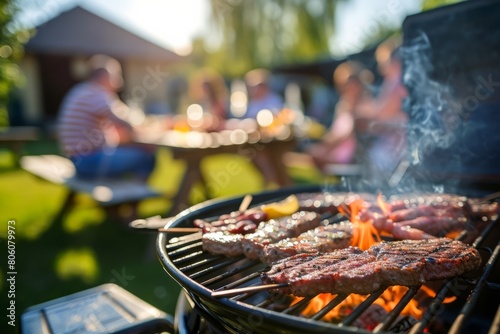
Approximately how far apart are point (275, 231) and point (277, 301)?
1.60 feet

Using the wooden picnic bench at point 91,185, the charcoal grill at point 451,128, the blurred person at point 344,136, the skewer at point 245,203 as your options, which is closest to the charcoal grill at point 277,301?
the charcoal grill at point 451,128

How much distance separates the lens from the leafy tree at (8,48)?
5.35 meters

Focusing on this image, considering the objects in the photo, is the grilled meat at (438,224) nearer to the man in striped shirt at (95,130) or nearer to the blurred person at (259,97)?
the man in striped shirt at (95,130)

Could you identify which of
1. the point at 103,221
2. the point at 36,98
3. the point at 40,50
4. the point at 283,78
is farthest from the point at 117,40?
the point at 103,221

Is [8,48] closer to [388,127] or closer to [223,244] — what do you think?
[223,244]

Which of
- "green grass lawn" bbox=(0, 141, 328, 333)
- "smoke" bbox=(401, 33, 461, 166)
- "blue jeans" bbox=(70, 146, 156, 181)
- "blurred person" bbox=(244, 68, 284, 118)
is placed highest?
"blurred person" bbox=(244, 68, 284, 118)

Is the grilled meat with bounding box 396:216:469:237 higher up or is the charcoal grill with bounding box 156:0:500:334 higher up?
the charcoal grill with bounding box 156:0:500:334

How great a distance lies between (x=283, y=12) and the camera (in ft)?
76.9

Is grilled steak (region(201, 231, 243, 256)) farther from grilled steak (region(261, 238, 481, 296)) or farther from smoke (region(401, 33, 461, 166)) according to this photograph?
smoke (region(401, 33, 461, 166))

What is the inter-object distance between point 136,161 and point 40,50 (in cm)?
1490

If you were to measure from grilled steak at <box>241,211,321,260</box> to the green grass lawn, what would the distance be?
6.82 feet

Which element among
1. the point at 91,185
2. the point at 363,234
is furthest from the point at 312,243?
the point at 91,185

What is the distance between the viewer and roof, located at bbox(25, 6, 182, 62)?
1836cm

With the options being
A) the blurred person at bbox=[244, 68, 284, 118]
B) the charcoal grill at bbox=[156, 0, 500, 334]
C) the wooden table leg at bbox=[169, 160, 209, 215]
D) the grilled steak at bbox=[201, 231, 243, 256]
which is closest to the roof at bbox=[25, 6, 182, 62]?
the blurred person at bbox=[244, 68, 284, 118]
